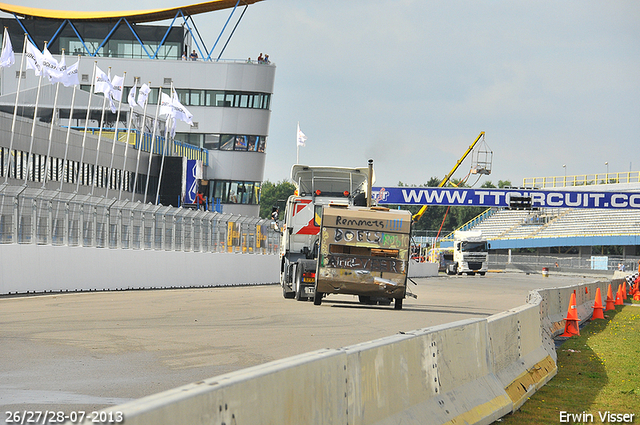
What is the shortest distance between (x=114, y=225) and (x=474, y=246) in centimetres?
4716

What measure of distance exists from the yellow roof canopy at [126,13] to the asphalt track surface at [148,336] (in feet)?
163

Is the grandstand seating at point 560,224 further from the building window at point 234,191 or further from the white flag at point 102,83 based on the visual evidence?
the white flag at point 102,83

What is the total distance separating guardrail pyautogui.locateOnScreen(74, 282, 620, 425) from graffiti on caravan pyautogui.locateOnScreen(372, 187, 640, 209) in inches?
2308

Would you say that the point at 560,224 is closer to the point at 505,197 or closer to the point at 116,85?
the point at 505,197

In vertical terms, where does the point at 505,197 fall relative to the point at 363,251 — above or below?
above

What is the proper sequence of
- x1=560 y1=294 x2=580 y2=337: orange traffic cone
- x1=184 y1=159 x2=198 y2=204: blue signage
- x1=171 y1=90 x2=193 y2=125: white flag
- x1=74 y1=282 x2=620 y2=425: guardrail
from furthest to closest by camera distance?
x1=184 y1=159 x2=198 y2=204: blue signage → x1=171 y1=90 x2=193 y2=125: white flag → x1=560 y1=294 x2=580 y2=337: orange traffic cone → x1=74 y1=282 x2=620 y2=425: guardrail

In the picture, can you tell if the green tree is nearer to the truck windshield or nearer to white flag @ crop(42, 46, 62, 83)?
the truck windshield

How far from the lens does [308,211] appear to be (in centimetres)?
2417

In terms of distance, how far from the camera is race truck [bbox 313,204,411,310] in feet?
69.0

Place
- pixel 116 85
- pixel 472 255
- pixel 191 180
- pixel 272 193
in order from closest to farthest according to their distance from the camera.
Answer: pixel 116 85, pixel 191 180, pixel 472 255, pixel 272 193

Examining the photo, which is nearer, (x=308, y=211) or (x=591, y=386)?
(x=591, y=386)

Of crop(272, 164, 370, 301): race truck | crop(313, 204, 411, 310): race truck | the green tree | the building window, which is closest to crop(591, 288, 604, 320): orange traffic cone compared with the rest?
crop(313, 204, 411, 310): race truck

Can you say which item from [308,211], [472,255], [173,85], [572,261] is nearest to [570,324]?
[308,211]

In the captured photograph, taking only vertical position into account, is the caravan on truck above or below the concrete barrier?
above
